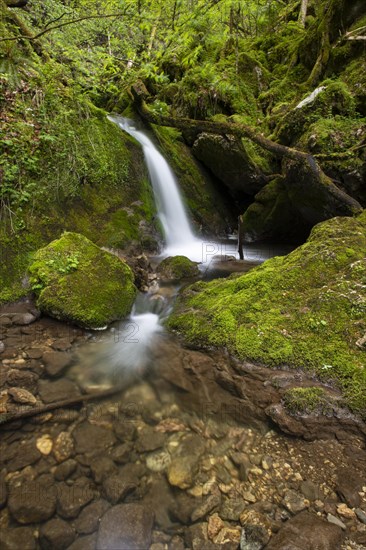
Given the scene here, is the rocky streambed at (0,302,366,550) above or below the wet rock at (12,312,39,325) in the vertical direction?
below

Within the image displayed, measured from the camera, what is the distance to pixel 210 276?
7.25 m

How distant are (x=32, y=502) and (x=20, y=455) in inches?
19.0

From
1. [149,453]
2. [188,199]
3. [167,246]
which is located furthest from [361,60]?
[149,453]

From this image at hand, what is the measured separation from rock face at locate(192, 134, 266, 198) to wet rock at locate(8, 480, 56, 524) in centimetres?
900

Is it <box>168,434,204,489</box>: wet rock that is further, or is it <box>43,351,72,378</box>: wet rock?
<box>43,351,72,378</box>: wet rock

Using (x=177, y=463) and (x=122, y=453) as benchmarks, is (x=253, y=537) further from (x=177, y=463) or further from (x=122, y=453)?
(x=122, y=453)

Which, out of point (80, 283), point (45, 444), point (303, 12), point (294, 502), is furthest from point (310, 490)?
A: point (303, 12)

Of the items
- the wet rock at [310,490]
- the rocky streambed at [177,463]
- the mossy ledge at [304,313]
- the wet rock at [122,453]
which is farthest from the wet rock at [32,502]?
the mossy ledge at [304,313]

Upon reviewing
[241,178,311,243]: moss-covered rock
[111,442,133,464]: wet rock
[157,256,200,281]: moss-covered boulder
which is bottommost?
[111,442,133,464]: wet rock

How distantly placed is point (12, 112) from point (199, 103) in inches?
258

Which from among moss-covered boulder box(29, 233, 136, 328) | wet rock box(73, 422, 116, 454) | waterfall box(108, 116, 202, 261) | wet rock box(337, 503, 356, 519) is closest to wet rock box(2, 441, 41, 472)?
wet rock box(73, 422, 116, 454)

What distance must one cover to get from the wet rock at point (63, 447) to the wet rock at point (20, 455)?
144 millimetres

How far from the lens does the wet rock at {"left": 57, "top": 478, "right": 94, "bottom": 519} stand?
221 centimetres

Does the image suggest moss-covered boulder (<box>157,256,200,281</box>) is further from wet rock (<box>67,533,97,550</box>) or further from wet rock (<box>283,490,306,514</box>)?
wet rock (<box>67,533,97,550</box>)
